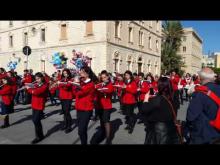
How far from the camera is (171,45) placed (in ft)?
182

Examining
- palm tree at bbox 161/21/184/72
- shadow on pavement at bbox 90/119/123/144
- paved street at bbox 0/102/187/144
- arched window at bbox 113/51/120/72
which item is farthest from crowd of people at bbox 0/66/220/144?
palm tree at bbox 161/21/184/72

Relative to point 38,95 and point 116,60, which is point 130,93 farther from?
point 116,60

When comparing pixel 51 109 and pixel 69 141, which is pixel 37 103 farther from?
pixel 51 109

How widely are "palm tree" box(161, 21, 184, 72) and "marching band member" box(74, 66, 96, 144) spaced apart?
45451 mm

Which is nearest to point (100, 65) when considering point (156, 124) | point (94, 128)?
point (94, 128)

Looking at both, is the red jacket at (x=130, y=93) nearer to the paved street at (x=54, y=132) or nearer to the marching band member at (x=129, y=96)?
the marching band member at (x=129, y=96)

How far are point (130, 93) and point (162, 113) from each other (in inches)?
161

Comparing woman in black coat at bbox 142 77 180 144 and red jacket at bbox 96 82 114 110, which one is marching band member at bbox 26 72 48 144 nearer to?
red jacket at bbox 96 82 114 110

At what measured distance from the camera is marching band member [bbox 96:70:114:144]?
280 inches

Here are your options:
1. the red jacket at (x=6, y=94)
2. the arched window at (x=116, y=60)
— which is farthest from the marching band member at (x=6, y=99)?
the arched window at (x=116, y=60)

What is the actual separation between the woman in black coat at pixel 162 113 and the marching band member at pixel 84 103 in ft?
5.72

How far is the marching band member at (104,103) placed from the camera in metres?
7.11

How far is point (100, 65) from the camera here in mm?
28266
